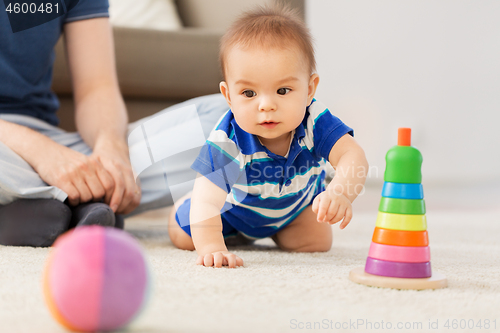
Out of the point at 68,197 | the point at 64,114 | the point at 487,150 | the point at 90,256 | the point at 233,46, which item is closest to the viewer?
the point at 90,256

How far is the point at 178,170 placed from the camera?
38.6 inches

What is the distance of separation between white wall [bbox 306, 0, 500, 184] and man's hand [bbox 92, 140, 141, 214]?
1.81 metres

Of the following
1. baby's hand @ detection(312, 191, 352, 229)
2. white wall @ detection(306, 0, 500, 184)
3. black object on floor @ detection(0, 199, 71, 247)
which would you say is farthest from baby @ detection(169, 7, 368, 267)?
white wall @ detection(306, 0, 500, 184)

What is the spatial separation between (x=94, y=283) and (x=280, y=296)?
23 centimetres

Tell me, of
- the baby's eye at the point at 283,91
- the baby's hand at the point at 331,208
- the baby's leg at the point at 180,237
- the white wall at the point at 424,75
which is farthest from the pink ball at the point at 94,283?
the white wall at the point at 424,75

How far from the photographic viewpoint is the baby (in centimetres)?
73

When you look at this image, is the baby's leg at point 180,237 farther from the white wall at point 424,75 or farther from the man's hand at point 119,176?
the white wall at point 424,75

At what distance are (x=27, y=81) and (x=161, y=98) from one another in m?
0.53

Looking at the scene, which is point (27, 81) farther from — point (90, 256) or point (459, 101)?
point (459, 101)

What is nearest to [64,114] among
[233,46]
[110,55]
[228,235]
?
[110,55]

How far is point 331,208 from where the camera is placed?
0.65 metres

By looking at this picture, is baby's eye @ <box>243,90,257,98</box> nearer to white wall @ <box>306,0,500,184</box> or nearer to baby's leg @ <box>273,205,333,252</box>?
baby's leg @ <box>273,205,333,252</box>

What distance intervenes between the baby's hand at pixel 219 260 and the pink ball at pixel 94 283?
31 centimetres

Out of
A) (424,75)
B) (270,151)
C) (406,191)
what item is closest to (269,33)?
(270,151)
